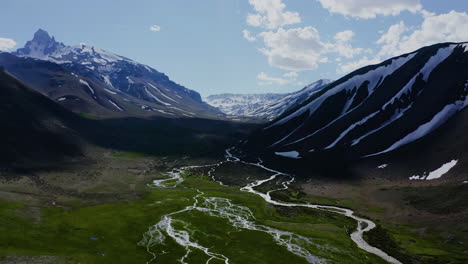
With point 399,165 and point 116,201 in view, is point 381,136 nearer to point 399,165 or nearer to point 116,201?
point 399,165

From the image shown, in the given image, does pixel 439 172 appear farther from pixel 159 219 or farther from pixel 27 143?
pixel 27 143

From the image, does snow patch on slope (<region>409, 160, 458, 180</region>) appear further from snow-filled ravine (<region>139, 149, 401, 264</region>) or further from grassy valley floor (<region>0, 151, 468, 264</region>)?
snow-filled ravine (<region>139, 149, 401, 264</region>)

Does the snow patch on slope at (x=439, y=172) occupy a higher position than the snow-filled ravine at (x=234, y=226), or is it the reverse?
the snow patch on slope at (x=439, y=172)

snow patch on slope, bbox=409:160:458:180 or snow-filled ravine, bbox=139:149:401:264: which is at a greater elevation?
snow patch on slope, bbox=409:160:458:180

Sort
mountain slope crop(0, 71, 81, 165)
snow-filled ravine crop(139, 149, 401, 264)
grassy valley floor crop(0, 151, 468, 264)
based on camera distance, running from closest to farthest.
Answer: grassy valley floor crop(0, 151, 468, 264), snow-filled ravine crop(139, 149, 401, 264), mountain slope crop(0, 71, 81, 165)

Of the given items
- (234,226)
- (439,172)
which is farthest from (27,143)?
(439,172)

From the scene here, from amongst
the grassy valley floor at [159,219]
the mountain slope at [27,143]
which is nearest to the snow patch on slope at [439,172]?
the grassy valley floor at [159,219]

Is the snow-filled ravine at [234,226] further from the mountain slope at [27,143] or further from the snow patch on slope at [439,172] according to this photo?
the mountain slope at [27,143]

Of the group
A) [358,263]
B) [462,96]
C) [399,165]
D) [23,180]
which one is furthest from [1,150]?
[462,96]

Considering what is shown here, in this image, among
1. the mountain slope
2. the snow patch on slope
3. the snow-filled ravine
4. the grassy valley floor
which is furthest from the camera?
the mountain slope

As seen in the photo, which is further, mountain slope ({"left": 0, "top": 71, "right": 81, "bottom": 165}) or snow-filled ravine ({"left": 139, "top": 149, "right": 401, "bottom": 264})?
mountain slope ({"left": 0, "top": 71, "right": 81, "bottom": 165})

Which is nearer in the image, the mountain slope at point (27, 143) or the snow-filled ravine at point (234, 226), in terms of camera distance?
the snow-filled ravine at point (234, 226)

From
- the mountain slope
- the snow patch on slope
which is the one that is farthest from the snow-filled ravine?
the mountain slope

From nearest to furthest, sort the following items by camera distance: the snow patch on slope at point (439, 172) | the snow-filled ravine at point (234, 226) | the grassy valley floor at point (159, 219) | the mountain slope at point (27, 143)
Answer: the grassy valley floor at point (159, 219) < the snow-filled ravine at point (234, 226) < the snow patch on slope at point (439, 172) < the mountain slope at point (27, 143)
